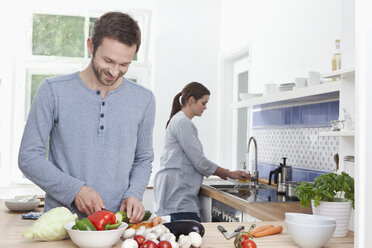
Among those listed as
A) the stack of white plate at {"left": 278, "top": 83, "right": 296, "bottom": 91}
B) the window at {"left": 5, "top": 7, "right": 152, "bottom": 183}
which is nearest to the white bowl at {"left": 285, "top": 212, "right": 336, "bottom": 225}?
the stack of white plate at {"left": 278, "top": 83, "right": 296, "bottom": 91}

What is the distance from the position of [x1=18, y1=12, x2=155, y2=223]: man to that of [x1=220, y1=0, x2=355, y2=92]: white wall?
3.65ft

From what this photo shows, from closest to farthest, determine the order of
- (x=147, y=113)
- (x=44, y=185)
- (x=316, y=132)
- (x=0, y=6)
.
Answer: (x=44, y=185)
(x=147, y=113)
(x=316, y=132)
(x=0, y=6)

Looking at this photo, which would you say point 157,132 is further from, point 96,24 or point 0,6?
point 96,24

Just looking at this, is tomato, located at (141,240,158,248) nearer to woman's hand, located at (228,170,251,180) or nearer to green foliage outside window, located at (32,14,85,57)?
woman's hand, located at (228,170,251,180)

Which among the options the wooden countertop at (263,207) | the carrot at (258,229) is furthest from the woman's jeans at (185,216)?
the carrot at (258,229)

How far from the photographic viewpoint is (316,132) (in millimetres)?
2998

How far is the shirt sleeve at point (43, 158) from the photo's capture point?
159 centimetres

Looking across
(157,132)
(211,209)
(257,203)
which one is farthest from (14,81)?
(257,203)

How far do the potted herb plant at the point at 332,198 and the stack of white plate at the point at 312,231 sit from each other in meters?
0.22

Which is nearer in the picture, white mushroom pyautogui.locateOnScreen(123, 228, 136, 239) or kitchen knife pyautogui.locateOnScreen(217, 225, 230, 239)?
white mushroom pyautogui.locateOnScreen(123, 228, 136, 239)

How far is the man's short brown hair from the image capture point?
5.31ft

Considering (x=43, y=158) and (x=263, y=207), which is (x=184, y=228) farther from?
(x=263, y=207)

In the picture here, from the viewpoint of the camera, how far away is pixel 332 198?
1.73 m

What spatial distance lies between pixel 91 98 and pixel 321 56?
6.10 feet
